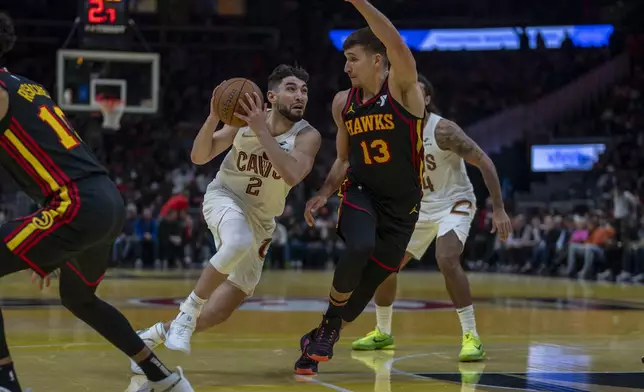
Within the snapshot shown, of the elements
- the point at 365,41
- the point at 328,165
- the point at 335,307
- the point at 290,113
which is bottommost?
the point at 335,307

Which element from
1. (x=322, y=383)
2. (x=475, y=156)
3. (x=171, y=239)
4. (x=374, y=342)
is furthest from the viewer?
(x=171, y=239)

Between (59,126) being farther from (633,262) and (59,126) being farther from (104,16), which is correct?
(633,262)

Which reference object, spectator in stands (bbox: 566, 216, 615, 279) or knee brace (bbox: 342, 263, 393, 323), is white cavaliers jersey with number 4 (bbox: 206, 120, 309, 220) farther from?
spectator in stands (bbox: 566, 216, 615, 279)

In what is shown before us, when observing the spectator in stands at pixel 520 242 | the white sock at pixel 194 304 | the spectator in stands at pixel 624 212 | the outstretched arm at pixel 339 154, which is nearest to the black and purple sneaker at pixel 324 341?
the white sock at pixel 194 304

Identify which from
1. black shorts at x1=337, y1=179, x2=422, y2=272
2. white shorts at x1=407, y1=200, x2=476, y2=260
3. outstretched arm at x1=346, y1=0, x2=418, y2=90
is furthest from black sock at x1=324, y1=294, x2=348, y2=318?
white shorts at x1=407, y1=200, x2=476, y2=260

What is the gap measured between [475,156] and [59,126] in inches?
142

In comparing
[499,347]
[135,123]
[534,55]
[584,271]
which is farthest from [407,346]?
[534,55]

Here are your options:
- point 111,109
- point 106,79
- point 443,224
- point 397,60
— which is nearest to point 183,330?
point 397,60

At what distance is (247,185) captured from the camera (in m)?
6.45

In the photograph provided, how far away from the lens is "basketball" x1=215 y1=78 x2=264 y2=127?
235 inches

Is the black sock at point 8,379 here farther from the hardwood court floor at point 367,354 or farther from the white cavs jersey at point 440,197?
the white cavs jersey at point 440,197

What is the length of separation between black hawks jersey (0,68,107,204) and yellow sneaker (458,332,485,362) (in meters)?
3.36

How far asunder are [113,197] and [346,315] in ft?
7.11

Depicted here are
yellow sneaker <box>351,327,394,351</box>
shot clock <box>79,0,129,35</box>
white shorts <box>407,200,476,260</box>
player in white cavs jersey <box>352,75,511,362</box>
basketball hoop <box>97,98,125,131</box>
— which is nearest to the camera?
player in white cavs jersey <box>352,75,511,362</box>
